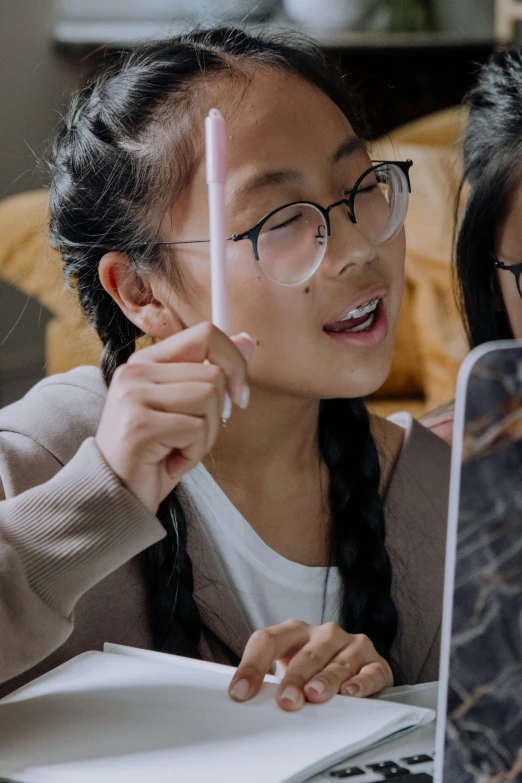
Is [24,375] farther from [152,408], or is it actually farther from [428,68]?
[152,408]

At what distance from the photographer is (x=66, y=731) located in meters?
0.61

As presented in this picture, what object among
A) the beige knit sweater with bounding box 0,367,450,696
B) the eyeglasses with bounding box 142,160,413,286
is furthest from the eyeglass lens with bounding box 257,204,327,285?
the beige knit sweater with bounding box 0,367,450,696

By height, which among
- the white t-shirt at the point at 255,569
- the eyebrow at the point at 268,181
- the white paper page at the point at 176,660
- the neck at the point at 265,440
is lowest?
the white t-shirt at the point at 255,569

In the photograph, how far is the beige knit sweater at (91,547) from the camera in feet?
2.13

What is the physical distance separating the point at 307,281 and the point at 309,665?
13.3 inches

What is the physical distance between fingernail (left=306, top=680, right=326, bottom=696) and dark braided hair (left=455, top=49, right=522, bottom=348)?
0.59 m

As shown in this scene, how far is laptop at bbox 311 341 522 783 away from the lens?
431 millimetres

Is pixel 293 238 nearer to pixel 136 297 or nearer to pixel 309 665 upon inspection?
pixel 136 297

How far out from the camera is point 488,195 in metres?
1.14

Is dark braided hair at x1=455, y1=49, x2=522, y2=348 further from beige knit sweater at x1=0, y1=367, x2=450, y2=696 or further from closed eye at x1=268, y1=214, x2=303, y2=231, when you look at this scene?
closed eye at x1=268, y1=214, x2=303, y2=231

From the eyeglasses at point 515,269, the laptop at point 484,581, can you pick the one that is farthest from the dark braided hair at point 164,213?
the laptop at point 484,581

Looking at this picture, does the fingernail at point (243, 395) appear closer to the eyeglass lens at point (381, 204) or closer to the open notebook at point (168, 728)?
the open notebook at point (168, 728)

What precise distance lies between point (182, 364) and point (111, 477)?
0.08 m

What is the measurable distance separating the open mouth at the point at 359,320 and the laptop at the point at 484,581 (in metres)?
0.48
